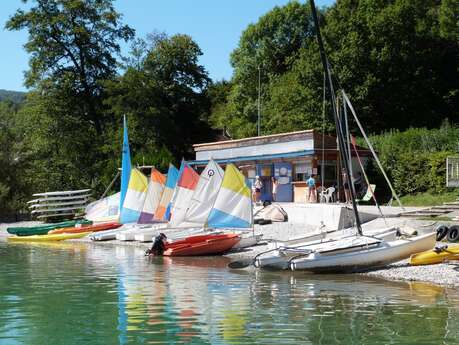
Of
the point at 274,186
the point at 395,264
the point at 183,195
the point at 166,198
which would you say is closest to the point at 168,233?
the point at 183,195

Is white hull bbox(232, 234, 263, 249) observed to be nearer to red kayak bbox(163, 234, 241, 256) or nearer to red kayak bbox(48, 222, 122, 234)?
red kayak bbox(163, 234, 241, 256)

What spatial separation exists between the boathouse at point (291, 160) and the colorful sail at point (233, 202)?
8885 mm

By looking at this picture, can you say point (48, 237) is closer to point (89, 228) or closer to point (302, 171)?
point (89, 228)

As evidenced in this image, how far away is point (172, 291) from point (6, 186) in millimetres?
33816

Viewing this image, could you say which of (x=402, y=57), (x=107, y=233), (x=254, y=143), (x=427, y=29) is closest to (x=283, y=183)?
(x=254, y=143)

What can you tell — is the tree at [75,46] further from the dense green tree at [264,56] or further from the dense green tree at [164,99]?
the dense green tree at [264,56]

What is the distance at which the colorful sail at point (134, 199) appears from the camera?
3531 cm

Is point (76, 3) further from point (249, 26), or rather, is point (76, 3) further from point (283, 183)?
point (283, 183)

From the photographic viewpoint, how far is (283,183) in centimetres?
3859

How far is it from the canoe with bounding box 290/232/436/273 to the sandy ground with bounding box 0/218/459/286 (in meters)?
0.33

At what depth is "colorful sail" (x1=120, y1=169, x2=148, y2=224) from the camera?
116 feet

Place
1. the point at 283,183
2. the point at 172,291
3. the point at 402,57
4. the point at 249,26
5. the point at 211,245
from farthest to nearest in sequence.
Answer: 1. the point at 249,26
2. the point at 402,57
3. the point at 283,183
4. the point at 211,245
5. the point at 172,291

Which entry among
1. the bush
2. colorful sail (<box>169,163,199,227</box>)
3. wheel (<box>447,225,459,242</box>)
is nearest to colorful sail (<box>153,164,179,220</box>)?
colorful sail (<box>169,163,199,227</box>)

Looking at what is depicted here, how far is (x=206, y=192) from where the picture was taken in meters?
28.5
